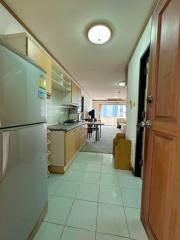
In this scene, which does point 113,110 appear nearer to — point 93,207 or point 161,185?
point 93,207

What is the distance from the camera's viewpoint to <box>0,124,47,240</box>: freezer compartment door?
880 mm

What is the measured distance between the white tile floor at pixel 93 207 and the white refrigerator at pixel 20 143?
30 cm

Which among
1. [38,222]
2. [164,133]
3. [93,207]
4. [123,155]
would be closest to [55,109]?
[123,155]

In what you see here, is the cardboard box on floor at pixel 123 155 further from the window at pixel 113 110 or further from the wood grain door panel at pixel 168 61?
the window at pixel 113 110

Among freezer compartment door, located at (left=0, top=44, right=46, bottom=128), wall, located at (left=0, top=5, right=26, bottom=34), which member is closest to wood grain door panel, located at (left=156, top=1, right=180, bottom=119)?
freezer compartment door, located at (left=0, top=44, right=46, bottom=128)

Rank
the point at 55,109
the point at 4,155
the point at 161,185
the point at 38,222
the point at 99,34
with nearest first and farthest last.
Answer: the point at 4,155 < the point at 161,185 < the point at 38,222 < the point at 99,34 < the point at 55,109

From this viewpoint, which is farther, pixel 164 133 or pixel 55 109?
pixel 55 109

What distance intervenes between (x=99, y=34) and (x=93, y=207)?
2.46 meters

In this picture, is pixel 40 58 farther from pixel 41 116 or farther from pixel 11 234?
pixel 11 234

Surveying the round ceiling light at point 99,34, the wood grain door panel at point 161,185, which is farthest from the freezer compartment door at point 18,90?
the round ceiling light at point 99,34

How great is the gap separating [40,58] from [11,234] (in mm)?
1938

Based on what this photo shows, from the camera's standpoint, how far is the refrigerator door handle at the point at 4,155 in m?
0.85

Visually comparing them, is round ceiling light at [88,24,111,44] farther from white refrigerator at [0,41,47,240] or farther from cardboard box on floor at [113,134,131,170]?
cardboard box on floor at [113,134,131,170]

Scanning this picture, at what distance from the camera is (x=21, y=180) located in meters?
1.05
